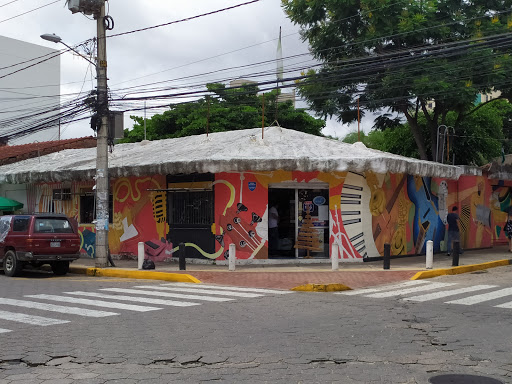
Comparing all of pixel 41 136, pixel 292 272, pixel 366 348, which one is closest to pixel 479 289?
pixel 292 272

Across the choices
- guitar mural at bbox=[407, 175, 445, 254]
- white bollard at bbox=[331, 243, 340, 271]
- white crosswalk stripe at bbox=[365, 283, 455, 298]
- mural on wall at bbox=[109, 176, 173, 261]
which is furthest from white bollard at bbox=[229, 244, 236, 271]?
guitar mural at bbox=[407, 175, 445, 254]

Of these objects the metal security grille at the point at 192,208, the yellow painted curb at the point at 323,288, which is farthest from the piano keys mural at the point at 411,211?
the yellow painted curb at the point at 323,288

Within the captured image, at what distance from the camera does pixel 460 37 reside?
23.9m

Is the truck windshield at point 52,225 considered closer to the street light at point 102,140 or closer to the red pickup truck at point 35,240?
the red pickup truck at point 35,240

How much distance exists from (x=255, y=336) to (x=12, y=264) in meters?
11.4

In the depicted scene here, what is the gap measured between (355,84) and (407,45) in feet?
9.88

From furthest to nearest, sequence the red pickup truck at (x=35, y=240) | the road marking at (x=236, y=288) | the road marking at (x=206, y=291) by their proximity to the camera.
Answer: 1. the red pickup truck at (x=35, y=240)
2. the road marking at (x=236, y=288)
3. the road marking at (x=206, y=291)

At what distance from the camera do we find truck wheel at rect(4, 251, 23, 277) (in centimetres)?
1667

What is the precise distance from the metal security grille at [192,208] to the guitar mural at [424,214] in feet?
24.0

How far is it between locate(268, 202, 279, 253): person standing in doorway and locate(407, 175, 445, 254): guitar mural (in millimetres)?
5205

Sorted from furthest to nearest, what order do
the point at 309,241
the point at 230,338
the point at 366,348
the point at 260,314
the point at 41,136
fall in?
the point at 41,136 < the point at 309,241 < the point at 260,314 < the point at 230,338 < the point at 366,348

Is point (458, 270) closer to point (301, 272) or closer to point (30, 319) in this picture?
point (301, 272)

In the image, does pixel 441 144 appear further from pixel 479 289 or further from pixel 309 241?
pixel 479 289

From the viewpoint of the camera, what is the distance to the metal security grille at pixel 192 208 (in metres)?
18.9
